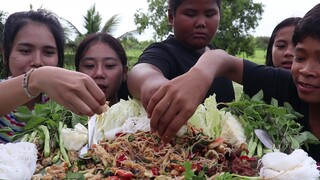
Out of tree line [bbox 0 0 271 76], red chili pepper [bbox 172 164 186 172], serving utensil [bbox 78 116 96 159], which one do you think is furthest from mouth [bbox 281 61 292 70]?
tree line [bbox 0 0 271 76]

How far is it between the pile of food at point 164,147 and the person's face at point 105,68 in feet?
2.46

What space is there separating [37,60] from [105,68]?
43cm

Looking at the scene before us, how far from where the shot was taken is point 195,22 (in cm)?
220

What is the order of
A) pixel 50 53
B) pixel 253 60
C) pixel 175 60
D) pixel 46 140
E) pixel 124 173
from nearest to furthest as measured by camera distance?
1. pixel 124 173
2. pixel 46 140
3. pixel 175 60
4. pixel 50 53
5. pixel 253 60

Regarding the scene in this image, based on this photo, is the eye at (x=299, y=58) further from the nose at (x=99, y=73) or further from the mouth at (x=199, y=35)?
the nose at (x=99, y=73)

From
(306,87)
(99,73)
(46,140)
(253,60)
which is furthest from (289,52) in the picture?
(253,60)

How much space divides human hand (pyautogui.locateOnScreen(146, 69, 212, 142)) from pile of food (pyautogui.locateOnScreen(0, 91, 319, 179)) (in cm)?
11

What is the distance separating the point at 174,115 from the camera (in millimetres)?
1218

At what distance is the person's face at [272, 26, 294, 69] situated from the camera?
293 cm

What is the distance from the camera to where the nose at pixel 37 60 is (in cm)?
216

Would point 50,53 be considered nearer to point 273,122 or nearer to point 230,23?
point 273,122

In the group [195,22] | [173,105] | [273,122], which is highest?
[195,22]

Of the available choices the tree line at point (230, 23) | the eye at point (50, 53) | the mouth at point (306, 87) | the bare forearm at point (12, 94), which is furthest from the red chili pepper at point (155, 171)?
the tree line at point (230, 23)

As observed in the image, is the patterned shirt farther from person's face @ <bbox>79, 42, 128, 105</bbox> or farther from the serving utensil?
person's face @ <bbox>79, 42, 128, 105</bbox>
